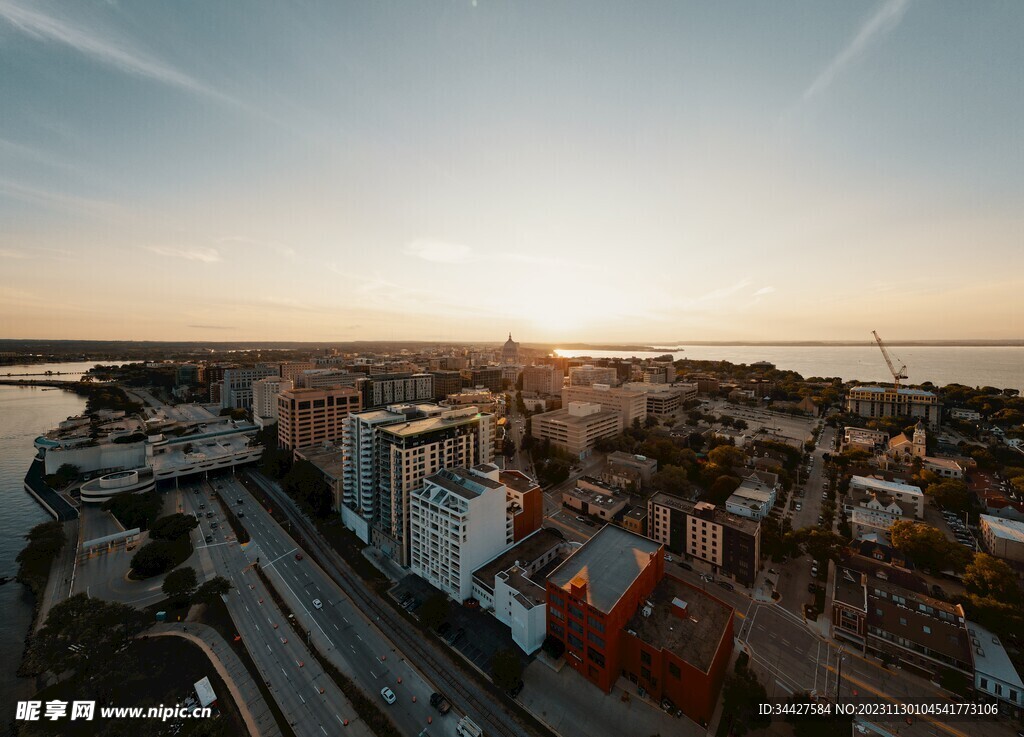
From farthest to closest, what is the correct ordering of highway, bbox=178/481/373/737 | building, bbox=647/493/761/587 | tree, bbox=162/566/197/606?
building, bbox=647/493/761/587 → tree, bbox=162/566/197/606 → highway, bbox=178/481/373/737

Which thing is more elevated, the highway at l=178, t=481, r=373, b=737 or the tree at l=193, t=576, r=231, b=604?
the tree at l=193, t=576, r=231, b=604

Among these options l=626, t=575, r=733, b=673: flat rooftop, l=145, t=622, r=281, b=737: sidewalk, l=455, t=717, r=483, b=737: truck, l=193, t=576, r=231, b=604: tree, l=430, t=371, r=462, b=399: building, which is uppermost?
l=430, t=371, r=462, b=399: building

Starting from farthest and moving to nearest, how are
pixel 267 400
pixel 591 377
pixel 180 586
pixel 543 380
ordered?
pixel 543 380, pixel 591 377, pixel 267 400, pixel 180 586

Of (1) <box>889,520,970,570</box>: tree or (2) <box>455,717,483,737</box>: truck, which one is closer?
(2) <box>455,717,483,737</box>: truck

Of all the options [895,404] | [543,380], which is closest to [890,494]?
[895,404]

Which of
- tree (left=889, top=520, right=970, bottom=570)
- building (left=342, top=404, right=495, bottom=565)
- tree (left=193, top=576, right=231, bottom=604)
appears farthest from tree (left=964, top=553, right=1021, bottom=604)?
tree (left=193, top=576, right=231, bottom=604)

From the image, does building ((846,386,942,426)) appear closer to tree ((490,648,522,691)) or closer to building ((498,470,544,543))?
building ((498,470,544,543))

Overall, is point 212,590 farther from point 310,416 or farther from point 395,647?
point 310,416
